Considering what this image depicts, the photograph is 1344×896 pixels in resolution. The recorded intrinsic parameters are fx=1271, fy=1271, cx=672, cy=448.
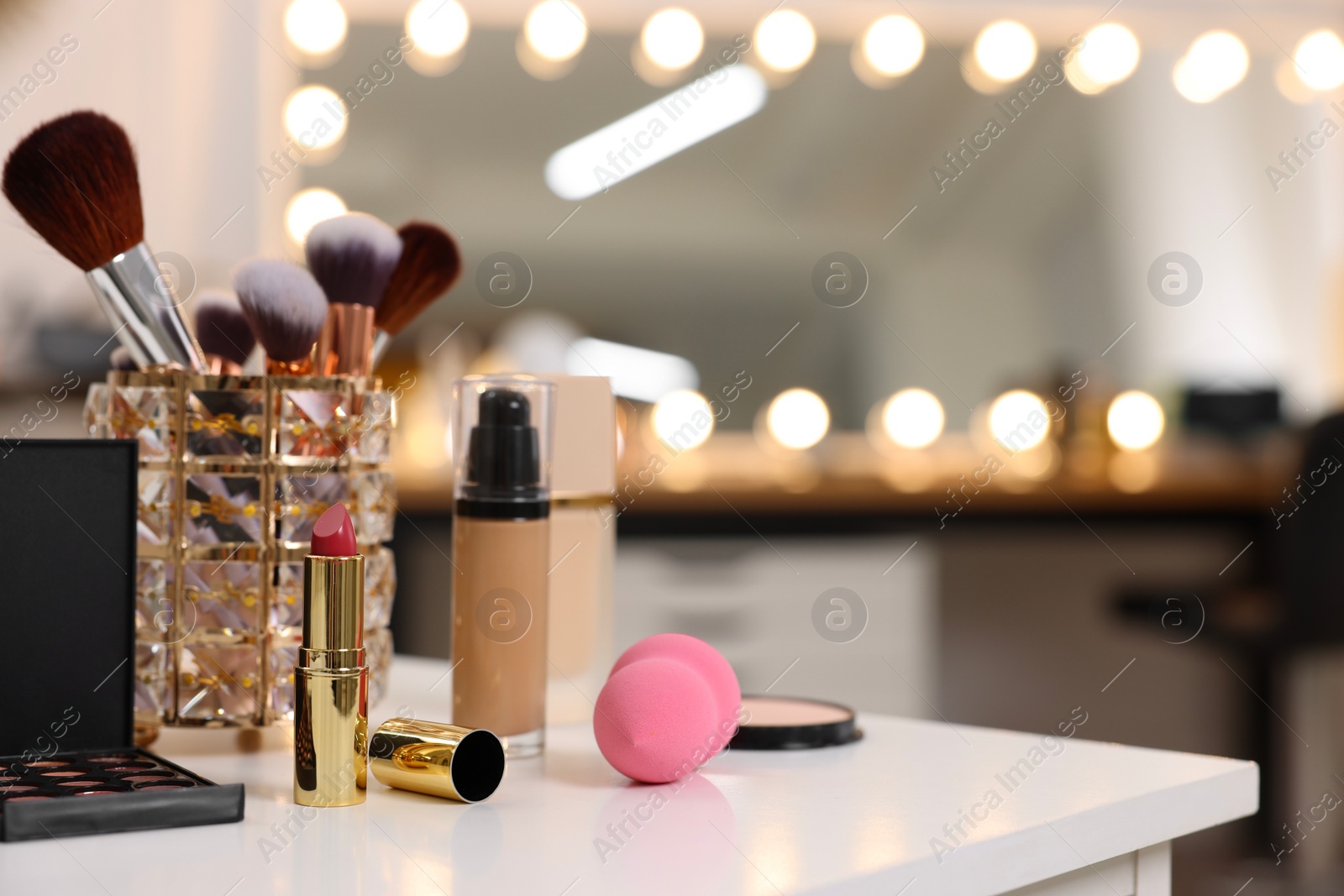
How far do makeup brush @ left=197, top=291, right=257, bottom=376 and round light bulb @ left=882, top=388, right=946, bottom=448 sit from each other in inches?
81.0

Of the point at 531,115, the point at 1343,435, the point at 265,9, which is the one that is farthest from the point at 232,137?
the point at 1343,435

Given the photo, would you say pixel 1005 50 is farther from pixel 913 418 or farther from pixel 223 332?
pixel 223 332

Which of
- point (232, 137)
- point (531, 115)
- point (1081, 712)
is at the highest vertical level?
point (531, 115)

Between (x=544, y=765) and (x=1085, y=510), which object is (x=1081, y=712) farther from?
(x=544, y=765)

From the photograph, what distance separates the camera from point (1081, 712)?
271 centimetres

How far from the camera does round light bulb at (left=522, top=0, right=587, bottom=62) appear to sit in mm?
2432

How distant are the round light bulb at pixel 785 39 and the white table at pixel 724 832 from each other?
2075 millimetres

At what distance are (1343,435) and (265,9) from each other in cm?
189

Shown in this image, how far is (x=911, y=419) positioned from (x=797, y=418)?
0.26m

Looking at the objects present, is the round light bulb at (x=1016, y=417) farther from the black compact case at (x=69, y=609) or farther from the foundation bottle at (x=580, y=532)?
the black compact case at (x=69, y=609)

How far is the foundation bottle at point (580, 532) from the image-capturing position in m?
0.77

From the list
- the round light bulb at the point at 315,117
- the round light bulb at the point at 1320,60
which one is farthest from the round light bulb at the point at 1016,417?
the round light bulb at the point at 315,117

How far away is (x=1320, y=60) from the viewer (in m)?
2.71

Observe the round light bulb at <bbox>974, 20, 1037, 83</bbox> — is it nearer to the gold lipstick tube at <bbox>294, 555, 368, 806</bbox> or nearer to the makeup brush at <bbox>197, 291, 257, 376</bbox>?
the makeup brush at <bbox>197, 291, 257, 376</bbox>
